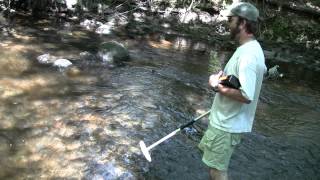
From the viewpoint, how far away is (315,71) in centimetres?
1152

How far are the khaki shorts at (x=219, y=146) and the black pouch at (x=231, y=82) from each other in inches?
16.9

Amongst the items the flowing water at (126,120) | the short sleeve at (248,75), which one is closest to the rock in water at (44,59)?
the flowing water at (126,120)

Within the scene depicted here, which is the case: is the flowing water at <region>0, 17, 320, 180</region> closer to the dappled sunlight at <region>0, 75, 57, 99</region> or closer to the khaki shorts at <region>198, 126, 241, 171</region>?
the dappled sunlight at <region>0, 75, 57, 99</region>

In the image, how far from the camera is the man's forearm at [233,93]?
3424 millimetres

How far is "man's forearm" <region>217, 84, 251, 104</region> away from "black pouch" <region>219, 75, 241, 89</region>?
0.09 ft

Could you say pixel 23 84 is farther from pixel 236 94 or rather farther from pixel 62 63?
pixel 236 94

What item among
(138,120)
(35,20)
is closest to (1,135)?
(138,120)

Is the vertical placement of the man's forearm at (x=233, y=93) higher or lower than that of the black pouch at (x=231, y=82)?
lower

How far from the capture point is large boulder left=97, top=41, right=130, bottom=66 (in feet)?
31.3

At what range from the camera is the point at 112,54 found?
9.62 meters

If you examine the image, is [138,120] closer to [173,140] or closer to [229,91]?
[173,140]

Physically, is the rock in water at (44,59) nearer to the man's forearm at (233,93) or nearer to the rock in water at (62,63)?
the rock in water at (62,63)

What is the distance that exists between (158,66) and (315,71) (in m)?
4.46

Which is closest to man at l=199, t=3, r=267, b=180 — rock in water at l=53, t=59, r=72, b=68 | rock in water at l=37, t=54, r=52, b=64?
rock in water at l=53, t=59, r=72, b=68
